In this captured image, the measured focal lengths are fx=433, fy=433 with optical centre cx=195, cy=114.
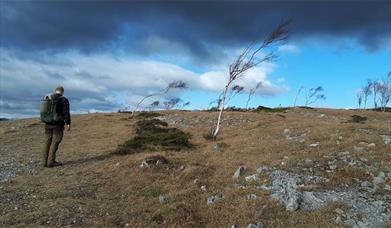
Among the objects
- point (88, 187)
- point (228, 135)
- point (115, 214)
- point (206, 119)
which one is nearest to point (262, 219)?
point (115, 214)

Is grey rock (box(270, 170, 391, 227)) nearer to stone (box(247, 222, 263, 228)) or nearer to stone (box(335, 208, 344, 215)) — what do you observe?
stone (box(335, 208, 344, 215))

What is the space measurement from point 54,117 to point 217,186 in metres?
6.77

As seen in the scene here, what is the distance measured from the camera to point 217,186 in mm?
11516

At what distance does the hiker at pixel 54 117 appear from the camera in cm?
1503

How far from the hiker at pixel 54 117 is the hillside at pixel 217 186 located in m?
0.75

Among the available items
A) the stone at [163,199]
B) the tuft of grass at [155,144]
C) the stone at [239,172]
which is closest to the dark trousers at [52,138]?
the tuft of grass at [155,144]

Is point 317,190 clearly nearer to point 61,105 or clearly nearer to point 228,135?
point 61,105

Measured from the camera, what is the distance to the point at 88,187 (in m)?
12.3

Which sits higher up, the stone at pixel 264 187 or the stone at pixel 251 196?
the stone at pixel 264 187

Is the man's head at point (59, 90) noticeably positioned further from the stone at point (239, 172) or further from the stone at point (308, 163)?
the stone at point (308, 163)

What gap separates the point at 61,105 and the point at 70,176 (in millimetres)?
2865

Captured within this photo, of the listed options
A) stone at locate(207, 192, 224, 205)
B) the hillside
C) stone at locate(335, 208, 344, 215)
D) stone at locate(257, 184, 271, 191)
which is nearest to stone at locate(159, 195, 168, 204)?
the hillside

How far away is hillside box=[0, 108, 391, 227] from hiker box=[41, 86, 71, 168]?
0.75m

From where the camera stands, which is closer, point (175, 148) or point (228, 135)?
point (175, 148)
